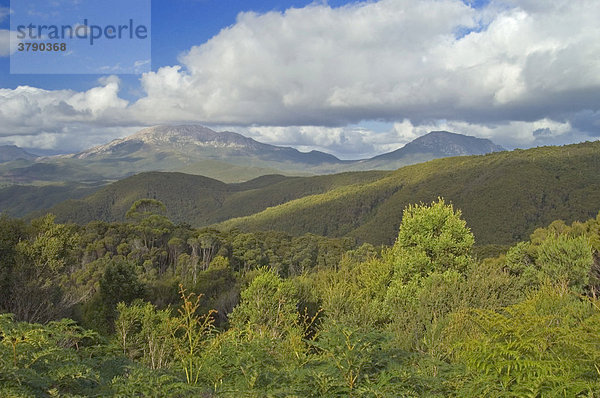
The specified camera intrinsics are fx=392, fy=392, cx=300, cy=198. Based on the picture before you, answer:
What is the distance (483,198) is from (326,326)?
145 metres

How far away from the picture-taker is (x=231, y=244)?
68.2 meters

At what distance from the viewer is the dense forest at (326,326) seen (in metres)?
4.70

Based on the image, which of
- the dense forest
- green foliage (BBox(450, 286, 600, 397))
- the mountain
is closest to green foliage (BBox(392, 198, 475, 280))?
the dense forest

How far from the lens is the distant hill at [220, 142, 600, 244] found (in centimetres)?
12262

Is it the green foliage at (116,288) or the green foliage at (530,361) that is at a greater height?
the green foliage at (530,361)

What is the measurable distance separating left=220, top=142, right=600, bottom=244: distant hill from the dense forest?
95.4 meters

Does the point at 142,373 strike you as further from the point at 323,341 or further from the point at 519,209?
the point at 519,209

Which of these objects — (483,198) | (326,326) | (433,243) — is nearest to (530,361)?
(326,326)

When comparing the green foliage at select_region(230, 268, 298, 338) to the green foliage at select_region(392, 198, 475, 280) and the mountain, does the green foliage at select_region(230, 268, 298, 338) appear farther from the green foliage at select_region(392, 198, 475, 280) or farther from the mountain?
the mountain

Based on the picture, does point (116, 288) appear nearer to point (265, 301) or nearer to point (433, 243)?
point (265, 301)

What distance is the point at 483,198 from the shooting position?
137500 millimetres

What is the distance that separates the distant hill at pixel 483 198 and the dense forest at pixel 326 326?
313ft

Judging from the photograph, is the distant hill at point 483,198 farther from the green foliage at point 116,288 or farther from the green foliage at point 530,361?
the green foliage at point 530,361

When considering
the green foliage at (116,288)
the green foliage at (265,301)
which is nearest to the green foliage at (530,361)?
the green foliage at (265,301)
